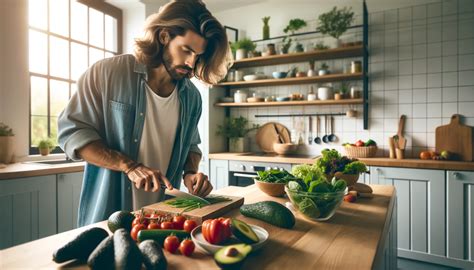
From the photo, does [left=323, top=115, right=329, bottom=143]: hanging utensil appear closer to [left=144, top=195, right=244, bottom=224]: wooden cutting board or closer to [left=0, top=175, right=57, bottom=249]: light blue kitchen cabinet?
[left=144, top=195, right=244, bottom=224]: wooden cutting board

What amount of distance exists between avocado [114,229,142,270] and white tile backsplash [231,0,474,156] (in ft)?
10.5

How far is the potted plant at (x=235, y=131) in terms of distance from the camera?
158 inches

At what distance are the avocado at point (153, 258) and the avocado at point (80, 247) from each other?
14 centimetres

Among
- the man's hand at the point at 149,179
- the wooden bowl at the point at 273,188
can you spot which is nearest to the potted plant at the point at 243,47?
the wooden bowl at the point at 273,188

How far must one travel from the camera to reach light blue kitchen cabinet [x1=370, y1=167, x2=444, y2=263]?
102 inches

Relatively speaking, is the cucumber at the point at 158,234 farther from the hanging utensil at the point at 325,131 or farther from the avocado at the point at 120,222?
the hanging utensil at the point at 325,131

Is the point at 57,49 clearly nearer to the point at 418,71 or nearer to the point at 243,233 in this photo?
the point at 243,233

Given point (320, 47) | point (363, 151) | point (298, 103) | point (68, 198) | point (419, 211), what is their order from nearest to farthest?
point (68, 198)
point (419, 211)
point (363, 151)
point (320, 47)
point (298, 103)

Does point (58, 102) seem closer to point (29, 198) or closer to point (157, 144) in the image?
point (29, 198)

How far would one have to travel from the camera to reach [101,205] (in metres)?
1.43

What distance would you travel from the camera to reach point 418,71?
10.4ft

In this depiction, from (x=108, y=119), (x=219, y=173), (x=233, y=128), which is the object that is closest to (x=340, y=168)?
(x=108, y=119)

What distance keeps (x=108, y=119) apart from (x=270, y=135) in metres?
2.75

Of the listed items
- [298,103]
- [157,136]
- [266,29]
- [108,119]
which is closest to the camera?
[108,119]
